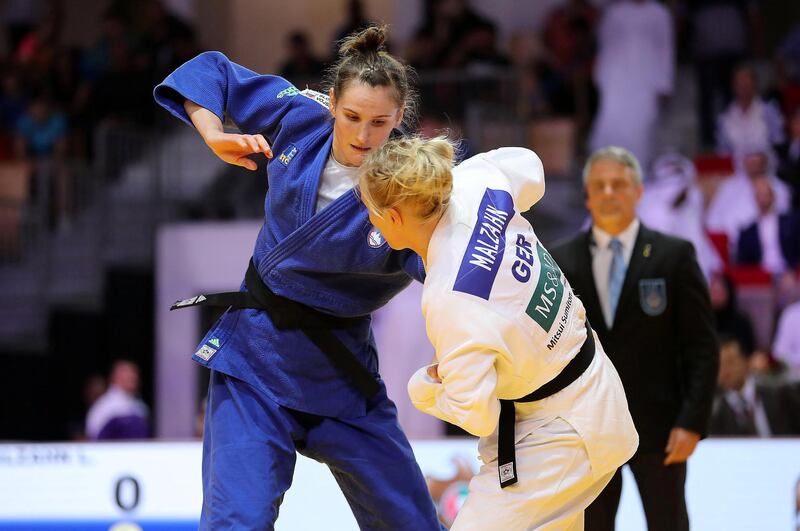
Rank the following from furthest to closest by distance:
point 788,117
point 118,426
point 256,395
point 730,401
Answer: point 788,117 < point 118,426 < point 730,401 < point 256,395

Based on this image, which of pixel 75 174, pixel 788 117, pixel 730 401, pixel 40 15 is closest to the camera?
pixel 730 401

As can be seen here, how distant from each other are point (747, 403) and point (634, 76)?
408 cm

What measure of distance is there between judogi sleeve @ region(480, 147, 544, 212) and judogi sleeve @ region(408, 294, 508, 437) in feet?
1.58

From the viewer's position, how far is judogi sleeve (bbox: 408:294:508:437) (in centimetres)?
277

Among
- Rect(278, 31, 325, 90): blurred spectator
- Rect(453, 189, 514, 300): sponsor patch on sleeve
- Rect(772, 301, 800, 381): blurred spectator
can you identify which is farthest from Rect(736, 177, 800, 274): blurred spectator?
Rect(453, 189, 514, 300): sponsor patch on sleeve

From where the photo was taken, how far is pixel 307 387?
351cm

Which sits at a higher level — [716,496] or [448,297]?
[448,297]

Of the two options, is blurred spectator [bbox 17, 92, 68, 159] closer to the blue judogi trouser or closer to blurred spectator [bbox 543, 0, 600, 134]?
blurred spectator [bbox 543, 0, 600, 134]

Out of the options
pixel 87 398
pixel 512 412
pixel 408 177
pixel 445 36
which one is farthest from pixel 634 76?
pixel 408 177

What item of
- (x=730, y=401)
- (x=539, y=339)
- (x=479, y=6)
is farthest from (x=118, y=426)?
(x=479, y=6)

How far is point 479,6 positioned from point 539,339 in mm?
10931

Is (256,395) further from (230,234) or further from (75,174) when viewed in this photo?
(75,174)

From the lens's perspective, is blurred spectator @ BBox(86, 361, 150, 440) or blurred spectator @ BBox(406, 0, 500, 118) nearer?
blurred spectator @ BBox(86, 361, 150, 440)

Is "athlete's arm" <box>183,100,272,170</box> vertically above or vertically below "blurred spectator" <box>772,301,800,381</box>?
above
